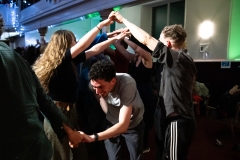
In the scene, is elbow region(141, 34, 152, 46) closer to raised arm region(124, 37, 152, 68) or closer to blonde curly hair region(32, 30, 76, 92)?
blonde curly hair region(32, 30, 76, 92)

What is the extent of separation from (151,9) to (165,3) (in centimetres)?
65

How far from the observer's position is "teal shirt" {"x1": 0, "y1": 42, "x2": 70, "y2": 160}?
95cm

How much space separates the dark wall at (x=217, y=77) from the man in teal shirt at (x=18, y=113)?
5098 mm

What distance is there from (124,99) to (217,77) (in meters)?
4.66

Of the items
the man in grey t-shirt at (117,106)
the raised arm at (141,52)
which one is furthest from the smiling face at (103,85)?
the raised arm at (141,52)

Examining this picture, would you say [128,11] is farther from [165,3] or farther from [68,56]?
[68,56]

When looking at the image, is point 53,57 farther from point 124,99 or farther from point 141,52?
point 141,52

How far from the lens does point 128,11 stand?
26.5ft

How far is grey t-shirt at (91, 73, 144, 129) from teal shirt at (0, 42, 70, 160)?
76cm

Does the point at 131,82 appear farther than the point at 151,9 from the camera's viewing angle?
No

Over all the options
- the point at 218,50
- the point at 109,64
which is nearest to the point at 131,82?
the point at 109,64

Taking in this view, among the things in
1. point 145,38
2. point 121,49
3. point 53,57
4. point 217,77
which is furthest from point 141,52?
point 217,77

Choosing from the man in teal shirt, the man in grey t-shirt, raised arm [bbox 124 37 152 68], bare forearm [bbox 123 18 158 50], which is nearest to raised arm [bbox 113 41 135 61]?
raised arm [bbox 124 37 152 68]

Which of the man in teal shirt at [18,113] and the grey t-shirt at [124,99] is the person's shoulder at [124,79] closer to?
the grey t-shirt at [124,99]
